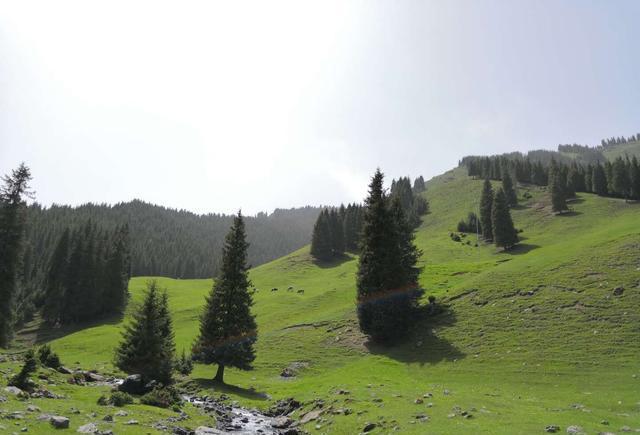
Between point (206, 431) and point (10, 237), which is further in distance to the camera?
point (10, 237)

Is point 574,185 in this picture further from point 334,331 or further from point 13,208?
point 13,208

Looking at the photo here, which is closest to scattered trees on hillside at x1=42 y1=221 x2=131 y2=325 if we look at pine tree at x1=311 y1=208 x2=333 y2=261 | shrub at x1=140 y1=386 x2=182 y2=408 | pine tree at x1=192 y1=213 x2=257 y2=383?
pine tree at x1=311 y1=208 x2=333 y2=261

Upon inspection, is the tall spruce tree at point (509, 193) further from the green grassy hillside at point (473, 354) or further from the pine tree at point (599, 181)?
the green grassy hillside at point (473, 354)

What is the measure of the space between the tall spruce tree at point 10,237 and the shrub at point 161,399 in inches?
1149

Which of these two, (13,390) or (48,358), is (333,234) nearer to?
(48,358)

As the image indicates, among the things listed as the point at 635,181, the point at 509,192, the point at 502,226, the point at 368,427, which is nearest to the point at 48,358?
the point at 368,427

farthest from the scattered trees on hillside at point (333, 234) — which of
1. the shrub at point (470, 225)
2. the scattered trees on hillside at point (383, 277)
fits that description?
the scattered trees on hillside at point (383, 277)

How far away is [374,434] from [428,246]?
366ft

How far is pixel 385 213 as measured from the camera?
5862 cm

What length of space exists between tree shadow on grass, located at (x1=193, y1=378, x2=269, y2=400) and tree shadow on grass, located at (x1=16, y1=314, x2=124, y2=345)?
57619 millimetres

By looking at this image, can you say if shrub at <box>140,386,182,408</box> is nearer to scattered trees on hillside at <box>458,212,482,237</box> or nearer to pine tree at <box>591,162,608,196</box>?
scattered trees on hillside at <box>458,212,482,237</box>

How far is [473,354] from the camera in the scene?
142 feet

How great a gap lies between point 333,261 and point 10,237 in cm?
10633

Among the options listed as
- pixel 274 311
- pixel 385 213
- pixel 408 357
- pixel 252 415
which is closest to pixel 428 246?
pixel 274 311
